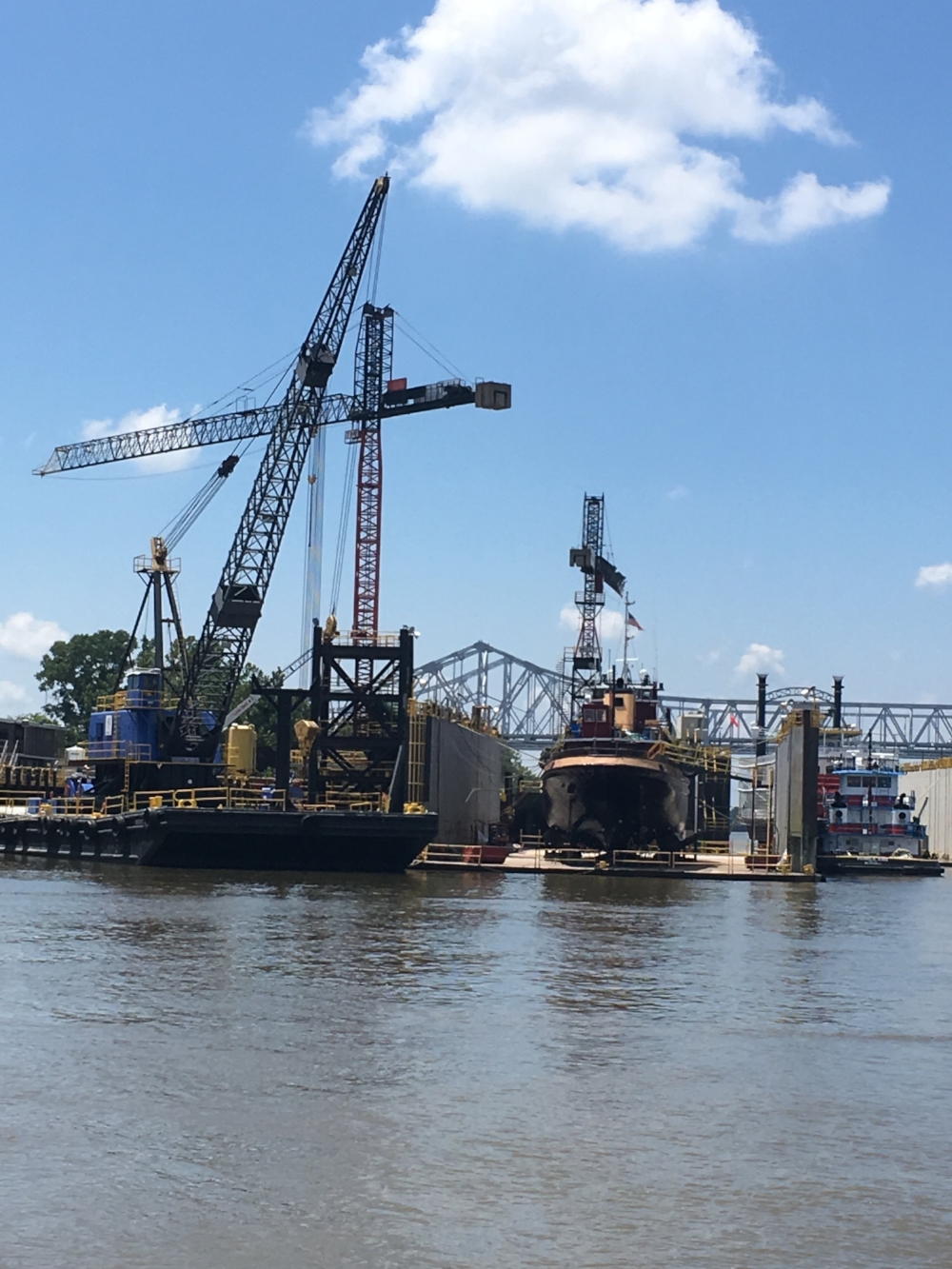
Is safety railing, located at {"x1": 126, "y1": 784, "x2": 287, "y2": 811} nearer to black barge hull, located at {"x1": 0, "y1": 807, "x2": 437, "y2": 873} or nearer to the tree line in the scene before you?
black barge hull, located at {"x1": 0, "y1": 807, "x2": 437, "y2": 873}

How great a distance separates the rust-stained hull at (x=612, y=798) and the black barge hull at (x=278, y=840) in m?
18.4

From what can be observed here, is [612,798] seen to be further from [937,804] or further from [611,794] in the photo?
[937,804]

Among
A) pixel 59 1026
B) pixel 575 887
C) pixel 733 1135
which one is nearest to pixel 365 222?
pixel 575 887

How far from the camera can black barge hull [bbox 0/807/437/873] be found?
207ft

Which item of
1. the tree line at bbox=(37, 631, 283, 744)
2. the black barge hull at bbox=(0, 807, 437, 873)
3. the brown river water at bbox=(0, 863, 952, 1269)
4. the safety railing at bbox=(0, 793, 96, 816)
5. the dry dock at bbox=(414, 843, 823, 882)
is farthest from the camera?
the tree line at bbox=(37, 631, 283, 744)

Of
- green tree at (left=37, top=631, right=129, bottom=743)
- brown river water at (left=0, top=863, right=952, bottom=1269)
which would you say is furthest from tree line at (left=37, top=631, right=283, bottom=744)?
brown river water at (left=0, top=863, right=952, bottom=1269)

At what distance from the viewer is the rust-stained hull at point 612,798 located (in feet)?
267

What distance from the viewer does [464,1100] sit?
73.3 feet

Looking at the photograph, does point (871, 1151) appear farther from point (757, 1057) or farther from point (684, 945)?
point (684, 945)

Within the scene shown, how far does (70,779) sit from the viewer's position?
77.9 m

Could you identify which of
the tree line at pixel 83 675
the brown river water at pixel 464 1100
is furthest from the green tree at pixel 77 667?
the brown river water at pixel 464 1100

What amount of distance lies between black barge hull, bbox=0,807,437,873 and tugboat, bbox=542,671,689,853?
1849 centimetres

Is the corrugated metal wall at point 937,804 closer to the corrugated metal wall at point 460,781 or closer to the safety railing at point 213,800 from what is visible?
the corrugated metal wall at point 460,781

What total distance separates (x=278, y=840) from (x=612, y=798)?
23.6 m
